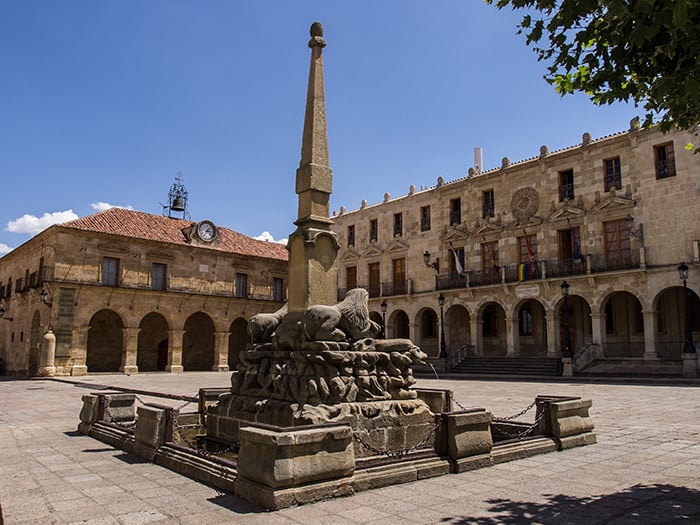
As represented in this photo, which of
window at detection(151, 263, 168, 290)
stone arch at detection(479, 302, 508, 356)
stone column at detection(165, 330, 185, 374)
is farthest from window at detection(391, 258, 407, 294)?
window at detection(151, 263, 168, 290)

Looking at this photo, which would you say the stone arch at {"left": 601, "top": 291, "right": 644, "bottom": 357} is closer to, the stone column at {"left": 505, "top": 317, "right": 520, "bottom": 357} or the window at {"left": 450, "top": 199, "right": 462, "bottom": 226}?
the stone column at {"left": 505, "top": 317, "right": 520, "bottom": 357}

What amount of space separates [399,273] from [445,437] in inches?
1065

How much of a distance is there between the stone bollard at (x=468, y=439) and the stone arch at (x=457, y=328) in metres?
23.7

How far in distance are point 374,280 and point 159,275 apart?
40.8 ft

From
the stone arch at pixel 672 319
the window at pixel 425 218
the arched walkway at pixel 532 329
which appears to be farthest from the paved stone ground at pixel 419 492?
the window at pixel 425 218

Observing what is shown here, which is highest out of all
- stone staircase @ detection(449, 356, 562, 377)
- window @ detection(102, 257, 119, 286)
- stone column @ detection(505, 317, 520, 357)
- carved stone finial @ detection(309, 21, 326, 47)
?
carved stone finial @ detection(309, 21, 326, 47)

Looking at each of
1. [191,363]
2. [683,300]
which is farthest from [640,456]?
[191,363]

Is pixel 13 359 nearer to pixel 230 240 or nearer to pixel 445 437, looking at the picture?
pixel 230 240

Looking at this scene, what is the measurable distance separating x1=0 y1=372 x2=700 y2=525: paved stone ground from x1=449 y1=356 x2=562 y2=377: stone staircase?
14.9 metres

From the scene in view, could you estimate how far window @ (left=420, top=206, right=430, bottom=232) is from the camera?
31.5 m

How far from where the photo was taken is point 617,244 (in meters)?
23.5

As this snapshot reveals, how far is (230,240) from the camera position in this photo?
35844mm

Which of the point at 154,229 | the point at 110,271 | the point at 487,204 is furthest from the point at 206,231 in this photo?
the point at 487,204

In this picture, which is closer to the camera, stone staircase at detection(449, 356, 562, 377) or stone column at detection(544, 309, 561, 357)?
stone staircase at detection(449, 356, 562, 377)
